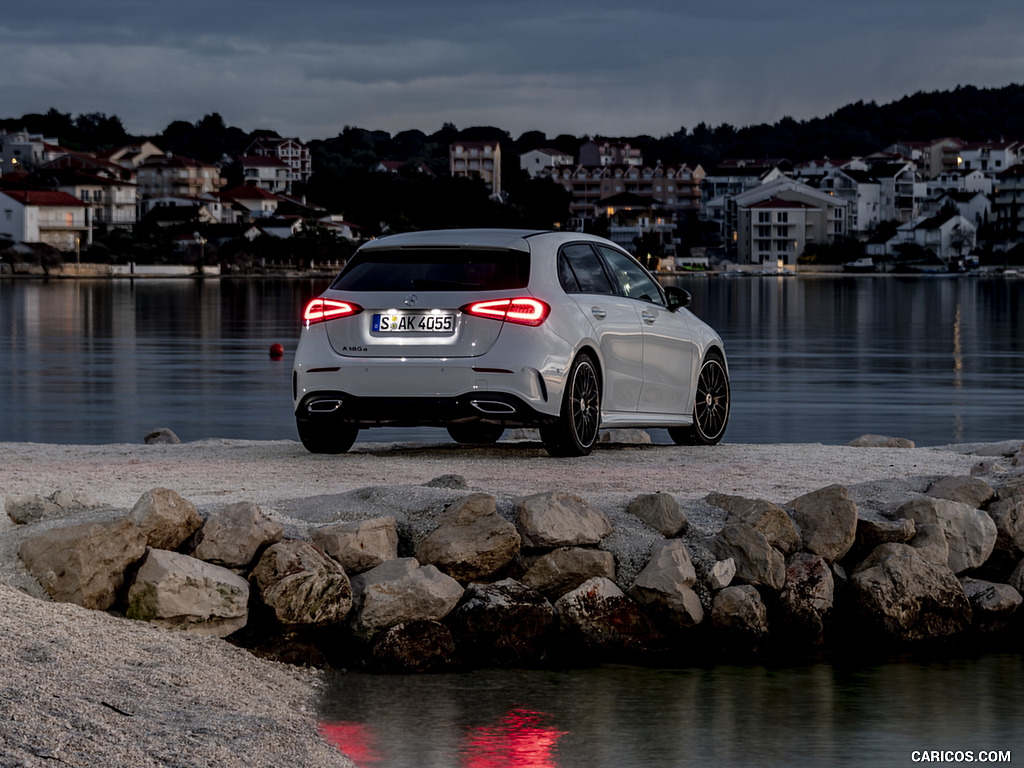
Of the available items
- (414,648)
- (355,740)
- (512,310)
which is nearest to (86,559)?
(414,648)

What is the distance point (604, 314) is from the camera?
12.9 metres

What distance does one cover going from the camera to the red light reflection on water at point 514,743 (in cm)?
685

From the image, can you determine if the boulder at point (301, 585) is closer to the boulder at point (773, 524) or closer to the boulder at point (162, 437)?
the boulder at point (773, 524)

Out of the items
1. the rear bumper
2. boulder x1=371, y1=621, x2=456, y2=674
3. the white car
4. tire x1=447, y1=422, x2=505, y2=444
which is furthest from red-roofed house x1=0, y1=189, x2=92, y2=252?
boulder x1=371, y1=621, x2=456, y2=674

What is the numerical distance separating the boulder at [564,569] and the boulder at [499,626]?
0.21 meters

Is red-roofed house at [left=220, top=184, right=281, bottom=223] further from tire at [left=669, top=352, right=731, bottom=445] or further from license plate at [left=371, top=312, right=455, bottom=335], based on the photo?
license plate at [left=371, top=312, right=455, bottom=335]

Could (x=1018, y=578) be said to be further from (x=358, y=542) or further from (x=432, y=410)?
(x=432, y=410)

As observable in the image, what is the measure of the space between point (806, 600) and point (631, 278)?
523 centimetres

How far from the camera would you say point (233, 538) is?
8.39 m

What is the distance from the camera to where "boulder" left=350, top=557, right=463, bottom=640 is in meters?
8.40

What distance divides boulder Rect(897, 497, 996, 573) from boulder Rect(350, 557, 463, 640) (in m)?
2.98

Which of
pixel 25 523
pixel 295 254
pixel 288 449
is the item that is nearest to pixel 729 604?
pixel 25 523

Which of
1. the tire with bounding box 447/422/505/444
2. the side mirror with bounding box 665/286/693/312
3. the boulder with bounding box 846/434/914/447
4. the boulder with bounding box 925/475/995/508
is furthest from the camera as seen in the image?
the boulder with bounding box 846/434/914/447

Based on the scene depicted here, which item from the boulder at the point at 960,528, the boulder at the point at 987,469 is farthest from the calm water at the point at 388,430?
the boulder at the point at 960,528
